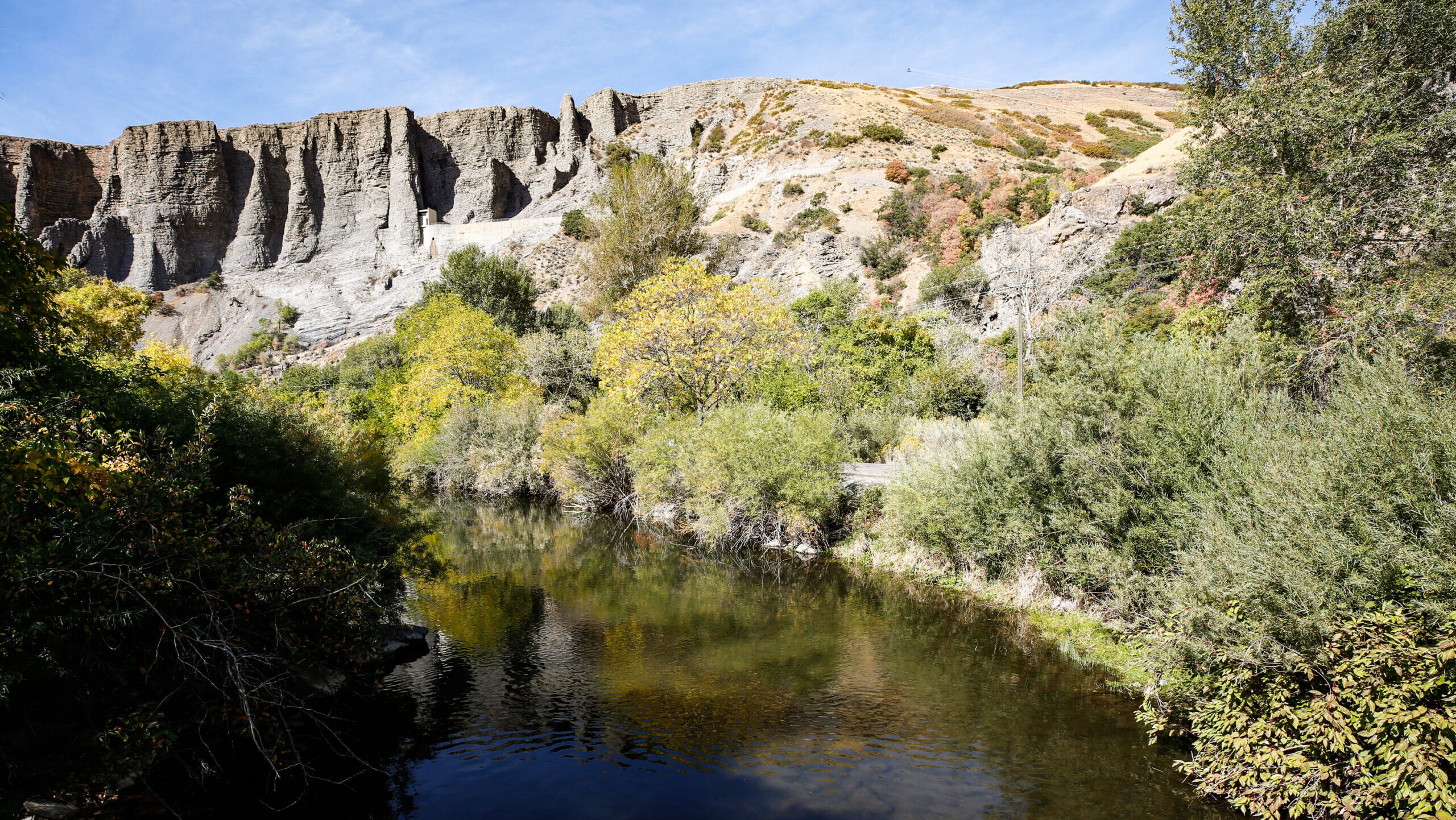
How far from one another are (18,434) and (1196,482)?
42.5 ft

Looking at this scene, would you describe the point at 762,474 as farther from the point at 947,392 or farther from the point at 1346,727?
the point at 1346,727

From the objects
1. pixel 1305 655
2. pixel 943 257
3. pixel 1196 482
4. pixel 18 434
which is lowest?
pixel 1305 655

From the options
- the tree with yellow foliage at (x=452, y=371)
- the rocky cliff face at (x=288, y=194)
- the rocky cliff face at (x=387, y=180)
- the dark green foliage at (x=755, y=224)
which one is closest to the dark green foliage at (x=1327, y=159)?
the tree with yellow foliage at (x=452, y=371)

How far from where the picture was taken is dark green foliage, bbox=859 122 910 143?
58375mm

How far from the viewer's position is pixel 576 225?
6388cm

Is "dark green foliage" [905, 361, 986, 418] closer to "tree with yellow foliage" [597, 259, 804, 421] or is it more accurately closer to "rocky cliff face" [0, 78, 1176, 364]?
"tree with yellow foliage" [597, 259, 804, 421]

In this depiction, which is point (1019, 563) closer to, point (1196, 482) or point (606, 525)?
point (1196, 482)

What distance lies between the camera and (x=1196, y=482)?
9867mm

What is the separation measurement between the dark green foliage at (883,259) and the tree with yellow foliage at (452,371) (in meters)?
23.4

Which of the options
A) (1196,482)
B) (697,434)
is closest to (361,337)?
(697,434)

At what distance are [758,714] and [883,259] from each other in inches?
1544

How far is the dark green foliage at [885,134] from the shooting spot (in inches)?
2298

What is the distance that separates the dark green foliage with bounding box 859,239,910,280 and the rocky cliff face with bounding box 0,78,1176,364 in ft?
45.6

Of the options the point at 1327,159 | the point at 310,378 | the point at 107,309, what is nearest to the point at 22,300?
the point at 1327,159
